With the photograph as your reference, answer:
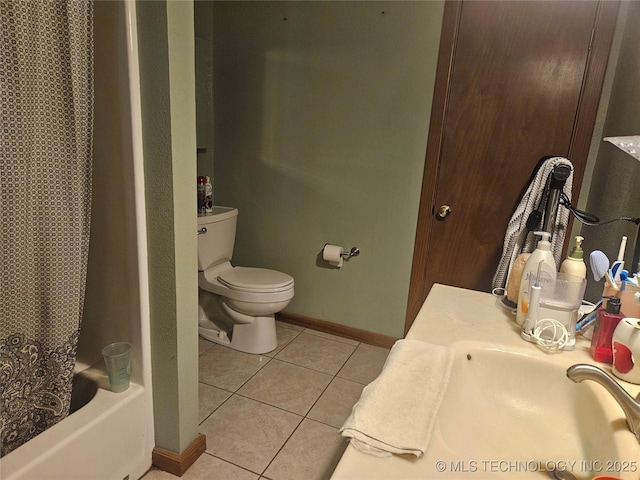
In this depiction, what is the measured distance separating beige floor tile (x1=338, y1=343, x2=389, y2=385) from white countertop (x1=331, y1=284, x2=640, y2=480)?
3.22 ft

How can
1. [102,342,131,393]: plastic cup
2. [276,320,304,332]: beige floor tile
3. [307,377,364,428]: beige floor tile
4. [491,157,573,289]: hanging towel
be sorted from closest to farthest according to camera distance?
[102,342,131,393]: plastic cup, [491,157,573,289]: hanging towel, [307,377,364,428]: beige floor tile, [276,320,304,332]: beige floor tile

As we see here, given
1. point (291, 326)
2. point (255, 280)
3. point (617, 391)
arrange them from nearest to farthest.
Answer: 1. point (617, 391)
2. point (255, 280)
3. point (291, 326)

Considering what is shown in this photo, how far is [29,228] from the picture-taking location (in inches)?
43.6

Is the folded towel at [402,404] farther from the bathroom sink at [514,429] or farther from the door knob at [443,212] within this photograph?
the door knob at [443,212]

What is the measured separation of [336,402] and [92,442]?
3.58 ft

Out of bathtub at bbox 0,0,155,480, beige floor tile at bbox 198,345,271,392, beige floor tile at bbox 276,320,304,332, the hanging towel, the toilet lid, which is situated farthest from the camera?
beige floor tile at bbox 276,320,304,332

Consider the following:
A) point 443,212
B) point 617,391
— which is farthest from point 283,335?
point 617,391

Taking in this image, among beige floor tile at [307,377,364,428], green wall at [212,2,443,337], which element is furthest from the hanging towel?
beige floor tile at [307,377,364,428]

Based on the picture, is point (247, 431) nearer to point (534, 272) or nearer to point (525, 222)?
point (534, 272)

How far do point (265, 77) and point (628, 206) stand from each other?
200 centimetres

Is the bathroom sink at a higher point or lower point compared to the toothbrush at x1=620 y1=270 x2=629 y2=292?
lower

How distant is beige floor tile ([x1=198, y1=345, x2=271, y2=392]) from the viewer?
2.10m

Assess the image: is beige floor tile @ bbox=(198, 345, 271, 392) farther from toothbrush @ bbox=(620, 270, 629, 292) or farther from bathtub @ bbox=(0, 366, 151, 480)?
toothbrush @ bbox=(620, 270, 629, 292)

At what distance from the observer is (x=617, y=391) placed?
643mm
